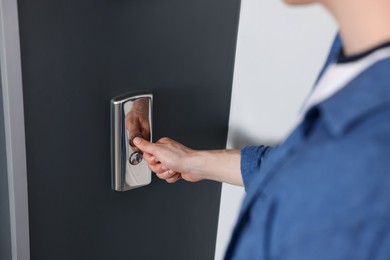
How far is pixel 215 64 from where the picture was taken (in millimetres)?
1001

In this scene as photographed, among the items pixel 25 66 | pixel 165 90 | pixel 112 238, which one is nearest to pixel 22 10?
pixel 25 66

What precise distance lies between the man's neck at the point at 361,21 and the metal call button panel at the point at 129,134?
395mm

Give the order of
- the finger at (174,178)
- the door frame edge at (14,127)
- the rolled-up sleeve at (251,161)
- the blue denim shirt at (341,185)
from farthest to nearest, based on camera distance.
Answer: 1. the finger at (174,178)
2. the rolled-up sleeve at (251,161)
3. the door frame edge at (14,127)
4. the blue denim shirt at (341,185)

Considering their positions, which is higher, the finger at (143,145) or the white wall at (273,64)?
the white wall at (273,64)

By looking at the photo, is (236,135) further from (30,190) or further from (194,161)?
(30,190)

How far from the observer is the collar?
1.65ft

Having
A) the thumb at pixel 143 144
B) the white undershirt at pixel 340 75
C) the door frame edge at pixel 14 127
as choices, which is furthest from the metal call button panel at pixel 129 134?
the white undershirt at pixel 340 75

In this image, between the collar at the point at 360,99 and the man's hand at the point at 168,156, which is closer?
the collar at the point at 360,99

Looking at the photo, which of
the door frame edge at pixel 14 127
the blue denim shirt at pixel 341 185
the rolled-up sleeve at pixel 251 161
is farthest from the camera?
the rolled-up sleeve at pixel 251 161

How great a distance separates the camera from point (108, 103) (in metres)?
0.89

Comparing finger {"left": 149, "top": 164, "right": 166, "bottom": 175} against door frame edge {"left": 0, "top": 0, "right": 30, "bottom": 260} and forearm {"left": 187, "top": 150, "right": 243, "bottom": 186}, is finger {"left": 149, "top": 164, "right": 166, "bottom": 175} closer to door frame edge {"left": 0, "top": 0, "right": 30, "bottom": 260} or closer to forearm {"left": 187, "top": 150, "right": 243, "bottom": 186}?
forearm {"left": 187, "top": 150, "right": 243, "bottom": 186}

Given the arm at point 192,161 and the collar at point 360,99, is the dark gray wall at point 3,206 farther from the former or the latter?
the collar at point 360,99

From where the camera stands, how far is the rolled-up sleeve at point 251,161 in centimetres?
88

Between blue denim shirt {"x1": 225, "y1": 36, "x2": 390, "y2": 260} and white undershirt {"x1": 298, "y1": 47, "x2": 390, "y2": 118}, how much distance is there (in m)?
0.02
